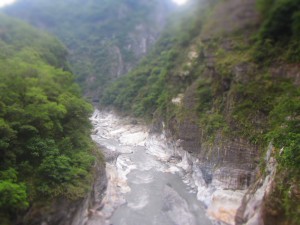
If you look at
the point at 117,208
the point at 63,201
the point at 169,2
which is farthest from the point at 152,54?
the point at 63,201

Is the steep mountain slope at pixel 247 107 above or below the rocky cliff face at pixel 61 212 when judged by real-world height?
above

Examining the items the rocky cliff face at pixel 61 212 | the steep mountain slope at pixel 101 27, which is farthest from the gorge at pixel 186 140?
the steep mountain slope at pixel 101 27

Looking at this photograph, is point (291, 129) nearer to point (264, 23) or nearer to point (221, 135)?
point (221, 135)

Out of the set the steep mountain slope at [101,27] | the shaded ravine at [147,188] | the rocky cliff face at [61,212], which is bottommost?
the rocky cliff face at [61,212]

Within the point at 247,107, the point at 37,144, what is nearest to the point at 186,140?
the point at 247,107

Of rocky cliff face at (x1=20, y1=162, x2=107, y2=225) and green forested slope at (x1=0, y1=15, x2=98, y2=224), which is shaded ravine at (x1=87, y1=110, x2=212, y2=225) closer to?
rocky cliff face at (x1=20, y1=162, x2=107, y2=225)

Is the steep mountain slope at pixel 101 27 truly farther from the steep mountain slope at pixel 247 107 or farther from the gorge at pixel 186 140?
the steep mountain slope at pixel 247 107

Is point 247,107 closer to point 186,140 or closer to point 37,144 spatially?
point 186,140
